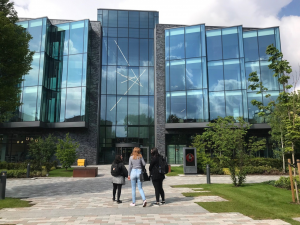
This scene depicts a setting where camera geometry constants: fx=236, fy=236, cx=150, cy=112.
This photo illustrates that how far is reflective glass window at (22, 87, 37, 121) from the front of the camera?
29.0m

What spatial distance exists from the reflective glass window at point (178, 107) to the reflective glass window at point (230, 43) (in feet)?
25.9

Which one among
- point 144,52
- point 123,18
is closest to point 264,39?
point 144,52

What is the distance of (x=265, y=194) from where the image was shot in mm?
9570

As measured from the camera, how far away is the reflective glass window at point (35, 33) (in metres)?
30.6

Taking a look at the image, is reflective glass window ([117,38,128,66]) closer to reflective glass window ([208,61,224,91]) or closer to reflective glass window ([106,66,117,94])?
reflective glass window ([106,66,117,94])

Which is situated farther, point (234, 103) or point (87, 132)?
point (87, 132)

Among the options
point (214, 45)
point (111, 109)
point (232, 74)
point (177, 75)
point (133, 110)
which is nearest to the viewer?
point (232, 74)

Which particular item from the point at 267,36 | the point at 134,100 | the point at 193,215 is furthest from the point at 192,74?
the point at 193,215

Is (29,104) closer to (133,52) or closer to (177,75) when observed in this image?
(133,52)

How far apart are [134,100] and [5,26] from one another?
23.9m

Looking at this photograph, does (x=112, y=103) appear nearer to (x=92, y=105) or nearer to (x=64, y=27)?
(x=92, y=105)

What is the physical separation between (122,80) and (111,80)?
1573 millimetres

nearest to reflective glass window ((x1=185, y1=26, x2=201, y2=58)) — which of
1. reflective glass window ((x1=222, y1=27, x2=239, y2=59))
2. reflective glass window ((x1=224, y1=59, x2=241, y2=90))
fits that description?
reflective glass window ((x1=222, y1=27, x2=239, y2=59))

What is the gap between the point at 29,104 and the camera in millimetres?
29359
